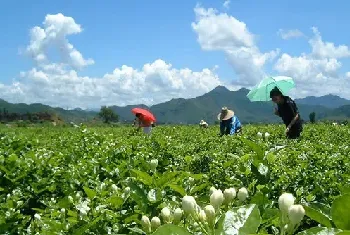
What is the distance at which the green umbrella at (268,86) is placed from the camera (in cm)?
1077

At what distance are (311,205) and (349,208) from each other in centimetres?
26

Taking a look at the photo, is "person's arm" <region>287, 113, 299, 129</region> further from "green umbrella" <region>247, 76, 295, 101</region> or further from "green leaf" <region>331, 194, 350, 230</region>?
"green leaf" <region>331, 194, 350, 230</region>

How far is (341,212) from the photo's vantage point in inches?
46.5

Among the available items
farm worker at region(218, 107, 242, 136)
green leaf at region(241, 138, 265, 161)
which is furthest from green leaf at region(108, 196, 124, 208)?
farm worker at region(218, 107, 242, 136)

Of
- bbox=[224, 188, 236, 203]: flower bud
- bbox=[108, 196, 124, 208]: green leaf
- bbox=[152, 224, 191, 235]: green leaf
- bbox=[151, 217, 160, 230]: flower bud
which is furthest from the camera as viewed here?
bbox=[108, 196, 124, 208]: green leaf

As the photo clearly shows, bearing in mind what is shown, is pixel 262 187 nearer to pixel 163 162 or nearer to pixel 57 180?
pixel 57 180

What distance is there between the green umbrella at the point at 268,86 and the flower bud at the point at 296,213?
9645mm

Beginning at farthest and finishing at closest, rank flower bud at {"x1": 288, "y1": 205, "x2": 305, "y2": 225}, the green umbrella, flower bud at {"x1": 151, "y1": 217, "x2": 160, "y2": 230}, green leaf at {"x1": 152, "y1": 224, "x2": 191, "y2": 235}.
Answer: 1. the green umbrella
2. flower bud at {"x1": 151, "y1": 217, "x2": 160, "y2": 230}
3. flower bud at {"x1": 288, "y1": 205, "x2": 305, "y2": 225}
4. green leaf at {"x1": 152, "y1": 224, "x2": 191, "y2": 235}

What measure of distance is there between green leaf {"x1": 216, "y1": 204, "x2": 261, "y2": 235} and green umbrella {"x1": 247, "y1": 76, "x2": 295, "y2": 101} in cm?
962

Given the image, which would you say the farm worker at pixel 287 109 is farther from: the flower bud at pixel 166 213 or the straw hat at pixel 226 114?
the flower bud at pixel 166 213

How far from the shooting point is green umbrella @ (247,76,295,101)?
1077cm

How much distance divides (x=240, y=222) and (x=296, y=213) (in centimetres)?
14

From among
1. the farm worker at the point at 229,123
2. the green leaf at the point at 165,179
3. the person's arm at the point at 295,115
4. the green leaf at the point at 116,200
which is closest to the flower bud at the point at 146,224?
the green leaf at the point at 165,179

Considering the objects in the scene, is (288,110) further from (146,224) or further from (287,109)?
(146,224)
